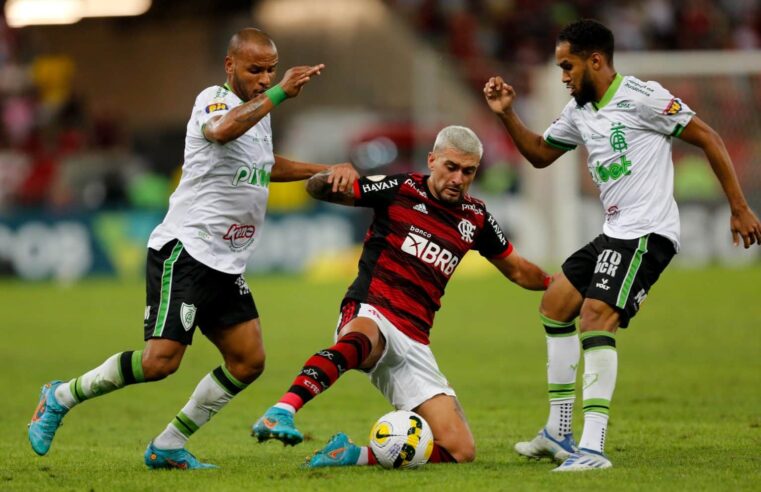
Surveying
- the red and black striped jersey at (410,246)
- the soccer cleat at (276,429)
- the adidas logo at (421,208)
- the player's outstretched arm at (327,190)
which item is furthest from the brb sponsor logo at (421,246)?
the soccer cleat at (276,429)

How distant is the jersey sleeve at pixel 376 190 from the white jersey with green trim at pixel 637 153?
4.07ft

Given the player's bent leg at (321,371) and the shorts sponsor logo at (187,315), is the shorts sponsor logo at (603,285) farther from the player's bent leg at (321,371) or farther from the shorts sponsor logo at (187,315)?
the shorts sponsor logo at (187,315)

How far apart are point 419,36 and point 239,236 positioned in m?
25.3

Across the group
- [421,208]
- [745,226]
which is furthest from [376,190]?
[745,226]

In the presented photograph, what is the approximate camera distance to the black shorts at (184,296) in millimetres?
7164

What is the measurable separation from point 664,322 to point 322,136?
14877 millimetres

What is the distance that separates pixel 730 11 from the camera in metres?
31.7

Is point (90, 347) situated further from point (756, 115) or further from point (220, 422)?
point (756, 115)

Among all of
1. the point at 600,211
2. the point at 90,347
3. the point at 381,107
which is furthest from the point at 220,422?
the point at 381,107

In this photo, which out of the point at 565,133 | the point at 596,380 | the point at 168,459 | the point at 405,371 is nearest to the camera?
the point at 596,380

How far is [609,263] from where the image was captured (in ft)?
23.8

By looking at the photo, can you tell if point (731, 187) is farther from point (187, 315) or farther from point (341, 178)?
point (187, 315)

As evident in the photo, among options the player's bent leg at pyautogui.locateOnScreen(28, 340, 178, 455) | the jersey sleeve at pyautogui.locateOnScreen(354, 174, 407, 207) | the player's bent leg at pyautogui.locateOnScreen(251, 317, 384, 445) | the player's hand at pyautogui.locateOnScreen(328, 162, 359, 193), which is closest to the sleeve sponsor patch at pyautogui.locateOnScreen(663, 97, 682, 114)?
the jersey sleeve at pyautogui.locateOnScreen(354, 174, 407, 207)

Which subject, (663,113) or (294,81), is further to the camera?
(663,113)
